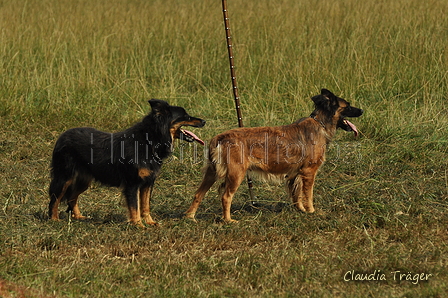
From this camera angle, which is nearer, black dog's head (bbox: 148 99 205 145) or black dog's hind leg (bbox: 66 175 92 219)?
black dog's head (bbox: 148 99 205 145)

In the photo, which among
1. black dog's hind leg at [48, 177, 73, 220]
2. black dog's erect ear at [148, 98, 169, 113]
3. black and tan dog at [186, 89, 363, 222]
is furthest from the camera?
black dog's hind leg at [48, 177, 73, 220]

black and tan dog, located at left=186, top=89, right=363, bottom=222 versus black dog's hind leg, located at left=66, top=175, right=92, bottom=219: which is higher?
black and tan dog, located at left=186, top=89, right=363, bottom=222

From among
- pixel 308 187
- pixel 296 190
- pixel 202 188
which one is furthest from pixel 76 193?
pixel 308 187

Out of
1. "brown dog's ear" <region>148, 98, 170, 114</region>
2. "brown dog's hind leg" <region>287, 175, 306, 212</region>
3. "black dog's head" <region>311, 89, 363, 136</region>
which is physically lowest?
"brown dog's hind leg" <region>287, 175, 306, 212</region>

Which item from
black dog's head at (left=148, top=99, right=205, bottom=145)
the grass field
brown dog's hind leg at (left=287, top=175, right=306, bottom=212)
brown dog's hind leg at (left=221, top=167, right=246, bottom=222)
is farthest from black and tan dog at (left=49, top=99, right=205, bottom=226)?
brown dog's hind leg at (left=287, top=175, right=306, bottom=212)

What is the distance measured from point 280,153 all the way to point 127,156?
57.4 inches

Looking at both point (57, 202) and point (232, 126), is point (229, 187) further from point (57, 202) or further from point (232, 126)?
point (232, 126)

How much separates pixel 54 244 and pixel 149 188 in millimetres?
1064

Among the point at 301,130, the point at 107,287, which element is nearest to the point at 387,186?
the point at 301,130

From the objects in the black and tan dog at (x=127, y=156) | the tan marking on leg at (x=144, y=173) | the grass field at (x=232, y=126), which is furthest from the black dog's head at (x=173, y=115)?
the grass field at (x=232, y=126)

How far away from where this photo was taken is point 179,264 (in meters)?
4.71

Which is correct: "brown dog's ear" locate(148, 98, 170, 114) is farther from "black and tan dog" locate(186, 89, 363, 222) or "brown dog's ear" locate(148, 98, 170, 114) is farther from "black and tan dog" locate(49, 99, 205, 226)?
"black and tan dog" locate(186, 89, 363, 222)

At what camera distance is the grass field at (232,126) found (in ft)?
15.0

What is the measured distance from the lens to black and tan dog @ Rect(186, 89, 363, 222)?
Result: 5.73 metres
